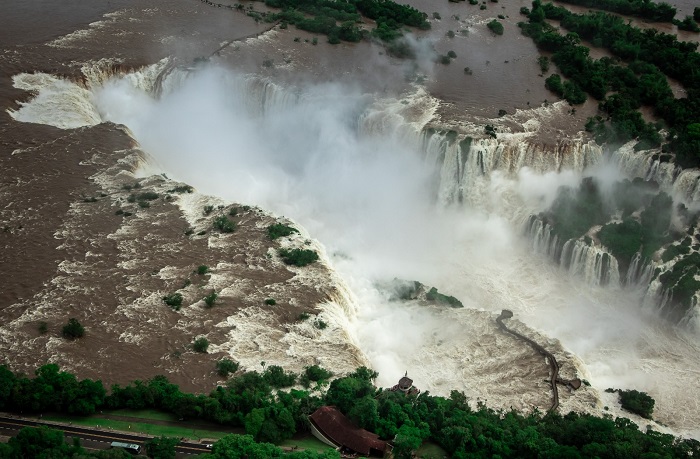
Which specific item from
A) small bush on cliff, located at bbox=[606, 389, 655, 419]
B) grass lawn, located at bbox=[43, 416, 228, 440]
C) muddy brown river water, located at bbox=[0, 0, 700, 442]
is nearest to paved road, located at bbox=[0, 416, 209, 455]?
grass lawn, located at bbox=[43, 416, 228, 440]

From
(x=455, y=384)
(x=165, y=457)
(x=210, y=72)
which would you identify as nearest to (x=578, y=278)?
(x=455, y=384)

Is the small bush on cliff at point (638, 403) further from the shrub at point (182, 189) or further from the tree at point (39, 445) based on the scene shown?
the shrub at point (182, 189)

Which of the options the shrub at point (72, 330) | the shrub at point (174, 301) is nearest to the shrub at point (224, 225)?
the shrub at point (174, 301)

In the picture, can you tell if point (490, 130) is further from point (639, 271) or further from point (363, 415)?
point (363, 415)

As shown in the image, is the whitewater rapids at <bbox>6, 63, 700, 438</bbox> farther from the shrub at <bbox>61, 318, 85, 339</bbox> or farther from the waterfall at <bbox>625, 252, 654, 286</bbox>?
the shrub at <bbox>61, 318, 85, 339</bbox>

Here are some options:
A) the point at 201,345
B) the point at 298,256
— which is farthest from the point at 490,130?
the point at 201,345

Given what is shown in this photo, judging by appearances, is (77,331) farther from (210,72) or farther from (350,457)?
(210,72)
